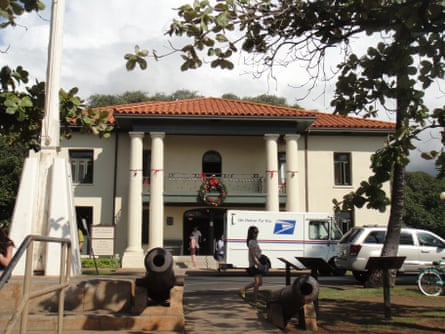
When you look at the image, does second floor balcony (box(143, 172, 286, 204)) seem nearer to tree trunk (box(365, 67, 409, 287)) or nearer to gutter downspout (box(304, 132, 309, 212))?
gutter downspout (box(304, 132, 309, 212))

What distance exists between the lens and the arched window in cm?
2684

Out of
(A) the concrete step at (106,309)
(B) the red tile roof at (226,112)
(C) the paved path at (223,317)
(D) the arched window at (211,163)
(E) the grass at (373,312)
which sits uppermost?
(B) the red tile roof at (226,112)

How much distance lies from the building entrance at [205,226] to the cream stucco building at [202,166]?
52 mm

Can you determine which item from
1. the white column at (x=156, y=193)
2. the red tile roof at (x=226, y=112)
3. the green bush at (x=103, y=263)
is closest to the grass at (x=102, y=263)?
the green bush at (x=103, y=263)

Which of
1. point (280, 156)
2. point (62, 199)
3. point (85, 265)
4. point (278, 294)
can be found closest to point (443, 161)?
point (278, 294)

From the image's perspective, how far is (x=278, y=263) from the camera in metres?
20.7

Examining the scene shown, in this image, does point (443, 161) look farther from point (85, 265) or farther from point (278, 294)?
point (85, 265)

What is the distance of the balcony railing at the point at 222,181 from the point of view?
25797 millimetres

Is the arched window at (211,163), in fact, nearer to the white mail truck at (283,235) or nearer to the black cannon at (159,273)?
the white mail truck at (283,235)

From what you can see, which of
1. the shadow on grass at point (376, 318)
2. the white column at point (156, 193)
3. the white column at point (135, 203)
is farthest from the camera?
the white column at point (156, 193)

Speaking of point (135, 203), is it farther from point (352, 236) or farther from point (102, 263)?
point (352, 236)

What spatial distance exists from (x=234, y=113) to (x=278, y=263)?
801cm

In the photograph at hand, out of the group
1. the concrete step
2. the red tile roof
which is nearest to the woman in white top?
the concrete step

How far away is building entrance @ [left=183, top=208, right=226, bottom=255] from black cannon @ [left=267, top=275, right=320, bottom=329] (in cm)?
1817
